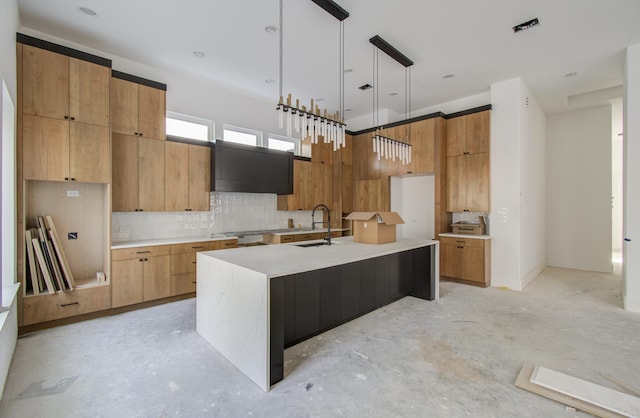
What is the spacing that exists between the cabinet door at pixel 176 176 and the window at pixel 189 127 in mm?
286

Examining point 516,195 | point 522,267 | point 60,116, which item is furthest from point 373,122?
point 60,116

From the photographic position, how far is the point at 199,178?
445 cm

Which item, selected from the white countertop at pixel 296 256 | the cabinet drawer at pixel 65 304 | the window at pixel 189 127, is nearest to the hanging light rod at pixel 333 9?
the white countertop at pixel 296 256

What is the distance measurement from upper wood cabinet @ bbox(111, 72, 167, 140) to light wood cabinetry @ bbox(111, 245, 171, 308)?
5.17 feet

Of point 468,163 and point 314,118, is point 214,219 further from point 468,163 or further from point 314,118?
point 468,163

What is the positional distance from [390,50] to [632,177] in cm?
341

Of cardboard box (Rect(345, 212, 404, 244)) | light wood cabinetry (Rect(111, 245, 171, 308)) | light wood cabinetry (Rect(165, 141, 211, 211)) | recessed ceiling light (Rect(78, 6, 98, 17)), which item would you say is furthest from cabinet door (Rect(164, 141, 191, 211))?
cardboard box (Rect(345, 212, 404, 244))

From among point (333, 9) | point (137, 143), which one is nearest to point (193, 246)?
point (137, 143)

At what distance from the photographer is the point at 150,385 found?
6.96ft

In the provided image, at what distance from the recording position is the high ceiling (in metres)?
2.95

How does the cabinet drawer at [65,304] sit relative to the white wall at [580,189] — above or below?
below

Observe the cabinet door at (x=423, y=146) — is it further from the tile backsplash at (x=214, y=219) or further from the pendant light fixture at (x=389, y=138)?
the tile backsplash at (x=214, y=219)

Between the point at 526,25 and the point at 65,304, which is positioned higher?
the point at 526,25

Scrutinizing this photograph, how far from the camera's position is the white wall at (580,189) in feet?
18.8
